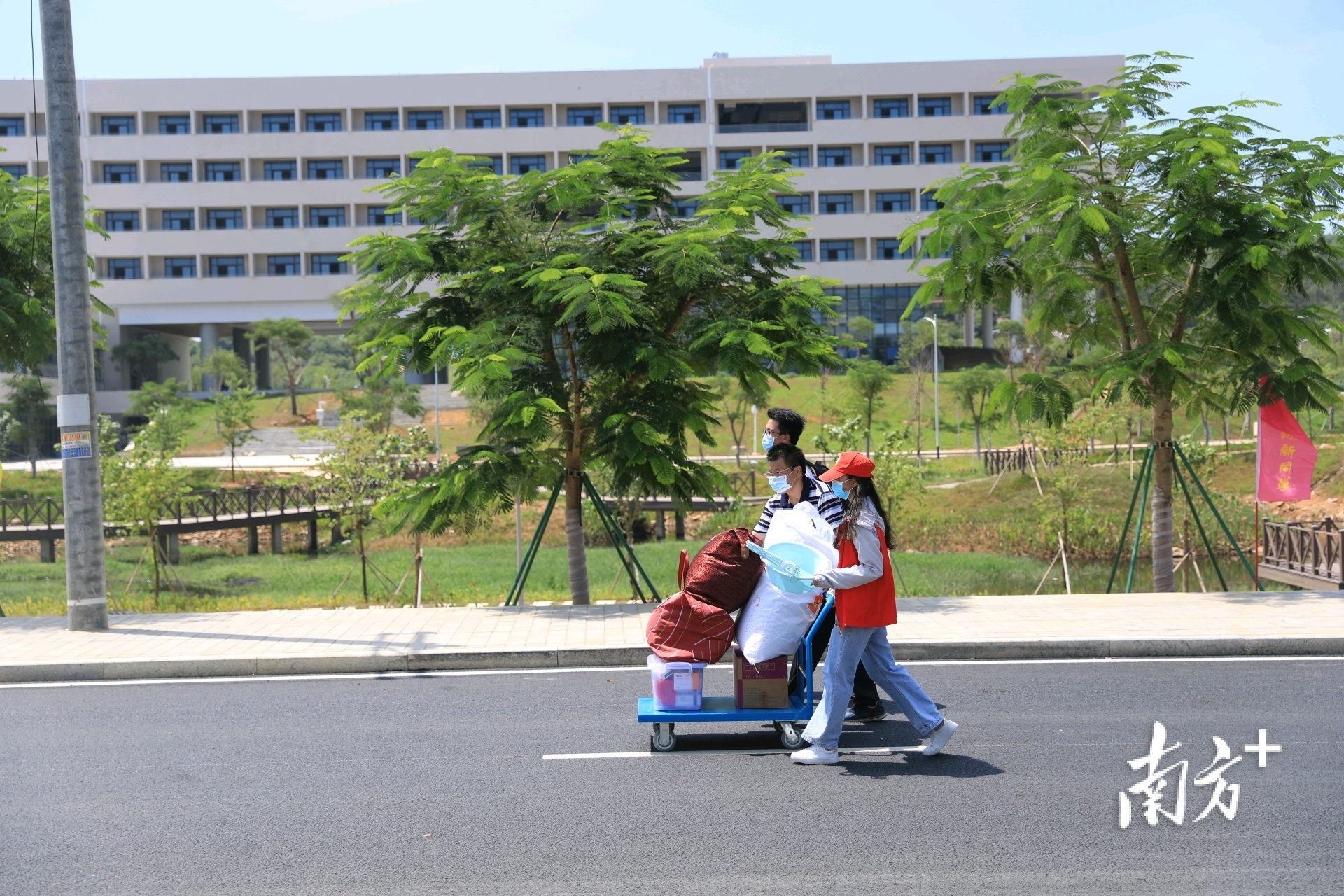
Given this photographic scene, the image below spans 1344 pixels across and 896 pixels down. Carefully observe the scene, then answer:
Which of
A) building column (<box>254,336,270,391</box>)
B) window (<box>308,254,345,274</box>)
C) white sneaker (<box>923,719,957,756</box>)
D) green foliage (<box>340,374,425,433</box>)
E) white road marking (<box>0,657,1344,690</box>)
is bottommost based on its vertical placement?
white road marking (<box>0,657,1344,690</box>)

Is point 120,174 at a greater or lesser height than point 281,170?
lesser

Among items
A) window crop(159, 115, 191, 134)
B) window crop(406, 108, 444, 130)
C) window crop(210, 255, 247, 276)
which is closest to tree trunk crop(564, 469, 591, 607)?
window crop(406, 108, 444, 130)

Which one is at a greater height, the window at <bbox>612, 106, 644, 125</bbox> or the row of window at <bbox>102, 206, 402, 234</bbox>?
the window at <bbox>612, 106, 644, 125</bbox>

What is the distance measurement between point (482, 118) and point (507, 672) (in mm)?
63292

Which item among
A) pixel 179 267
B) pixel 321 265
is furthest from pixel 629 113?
pixel 179 267

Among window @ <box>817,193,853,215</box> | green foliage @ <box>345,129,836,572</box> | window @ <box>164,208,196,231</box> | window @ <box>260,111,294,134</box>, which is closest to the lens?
green foliage @ <box>345,129,836,572</box>

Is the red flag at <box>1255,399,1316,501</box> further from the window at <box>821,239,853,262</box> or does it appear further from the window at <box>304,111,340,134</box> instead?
the window at <box>304,111,340,134</box>

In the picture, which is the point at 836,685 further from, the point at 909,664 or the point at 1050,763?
the point at 909,664

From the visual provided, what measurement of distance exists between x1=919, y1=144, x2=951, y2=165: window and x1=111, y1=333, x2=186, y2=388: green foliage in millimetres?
48675

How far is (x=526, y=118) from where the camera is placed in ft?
224

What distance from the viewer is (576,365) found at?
13.6 meters

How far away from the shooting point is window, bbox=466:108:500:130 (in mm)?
68062

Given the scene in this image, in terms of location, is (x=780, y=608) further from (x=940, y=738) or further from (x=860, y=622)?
(x=940, y=738)

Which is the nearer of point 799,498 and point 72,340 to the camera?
point 799,498
